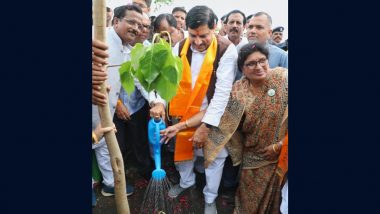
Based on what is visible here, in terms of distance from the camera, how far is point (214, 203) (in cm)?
222

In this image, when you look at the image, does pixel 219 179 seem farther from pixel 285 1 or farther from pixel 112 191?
pixel 285 1

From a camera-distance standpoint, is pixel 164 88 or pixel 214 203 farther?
pixel 214 203

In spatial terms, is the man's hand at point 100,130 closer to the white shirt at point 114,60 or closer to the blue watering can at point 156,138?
the white shirt at point 114,60

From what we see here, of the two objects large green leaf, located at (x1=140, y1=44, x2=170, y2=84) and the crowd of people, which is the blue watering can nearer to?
the crowd of people

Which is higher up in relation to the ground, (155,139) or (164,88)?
(164,88)

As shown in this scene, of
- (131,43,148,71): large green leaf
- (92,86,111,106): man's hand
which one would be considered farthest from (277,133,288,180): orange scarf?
(92,86,111,106): man's hand

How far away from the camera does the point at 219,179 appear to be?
87.3 inches

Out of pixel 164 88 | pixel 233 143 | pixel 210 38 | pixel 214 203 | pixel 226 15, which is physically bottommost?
pixel 214 203

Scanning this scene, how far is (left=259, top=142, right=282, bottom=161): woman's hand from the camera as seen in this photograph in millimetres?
2143

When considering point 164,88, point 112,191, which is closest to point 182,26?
point 164,88

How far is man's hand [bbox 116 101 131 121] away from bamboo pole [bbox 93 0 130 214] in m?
0.34

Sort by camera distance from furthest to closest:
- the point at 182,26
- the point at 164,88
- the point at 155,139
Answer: the point at 182,26 < the point at 155,139 < the point at 164,88

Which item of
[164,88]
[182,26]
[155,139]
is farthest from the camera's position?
[182,26]

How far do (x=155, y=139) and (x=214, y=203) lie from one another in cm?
52
